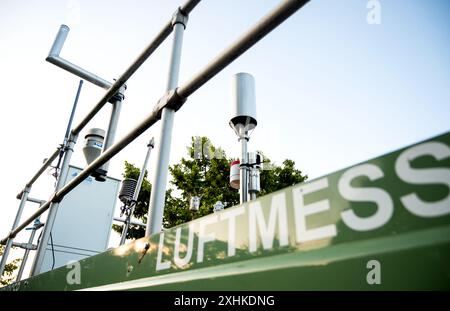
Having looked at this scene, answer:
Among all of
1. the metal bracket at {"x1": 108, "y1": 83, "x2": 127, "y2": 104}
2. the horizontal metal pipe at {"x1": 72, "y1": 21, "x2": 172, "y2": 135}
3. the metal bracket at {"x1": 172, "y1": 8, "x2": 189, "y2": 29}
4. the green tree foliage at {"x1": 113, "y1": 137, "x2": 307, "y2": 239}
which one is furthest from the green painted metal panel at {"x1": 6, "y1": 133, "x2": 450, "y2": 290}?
the green tree foliage at {"x1": 113, "y1": 137, "x2": 307, "y2": 239}

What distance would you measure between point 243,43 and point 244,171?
235 cm

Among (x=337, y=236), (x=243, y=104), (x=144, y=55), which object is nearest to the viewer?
(x=337, y=236)

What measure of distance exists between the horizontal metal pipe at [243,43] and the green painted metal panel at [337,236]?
62 cm

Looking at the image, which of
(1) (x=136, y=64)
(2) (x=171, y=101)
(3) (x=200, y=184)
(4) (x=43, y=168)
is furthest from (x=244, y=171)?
(3) (x=200, y=184)

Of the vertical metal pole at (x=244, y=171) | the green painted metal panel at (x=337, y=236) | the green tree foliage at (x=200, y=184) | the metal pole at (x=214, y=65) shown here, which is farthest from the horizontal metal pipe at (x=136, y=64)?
the green tree foliage at (x=200, y=184)

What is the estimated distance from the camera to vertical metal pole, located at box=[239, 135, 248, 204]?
3.21 m

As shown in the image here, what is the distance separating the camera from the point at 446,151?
0.46m

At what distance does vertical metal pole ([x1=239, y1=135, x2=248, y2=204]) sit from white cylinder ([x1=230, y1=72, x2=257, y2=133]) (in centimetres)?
13

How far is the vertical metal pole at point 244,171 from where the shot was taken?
3215 mm

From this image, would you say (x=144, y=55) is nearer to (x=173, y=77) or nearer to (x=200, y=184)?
(x=173, y=77)

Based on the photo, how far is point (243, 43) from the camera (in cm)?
112

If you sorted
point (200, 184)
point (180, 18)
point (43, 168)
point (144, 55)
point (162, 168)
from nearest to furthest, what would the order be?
1. point (162, 168)
2. point (180, 18)
3. point (144, 55)
4. point (43, 168)
5. point (200, 184)

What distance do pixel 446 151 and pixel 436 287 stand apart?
0.20 meters
